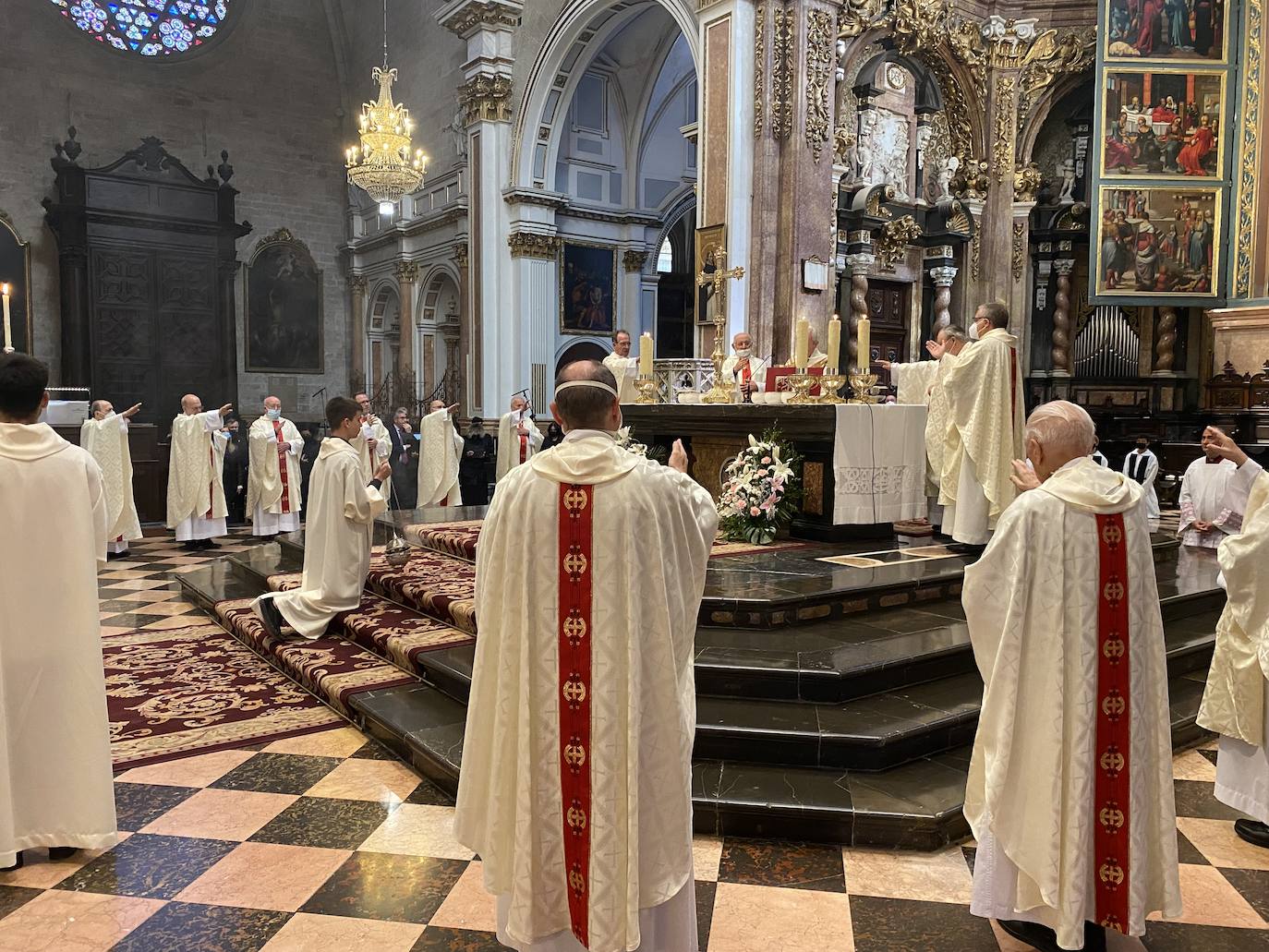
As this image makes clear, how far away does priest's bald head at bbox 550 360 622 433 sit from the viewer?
2395 millimetres

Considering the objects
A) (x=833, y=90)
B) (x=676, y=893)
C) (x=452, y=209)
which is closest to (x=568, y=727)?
(x=676, y=893)

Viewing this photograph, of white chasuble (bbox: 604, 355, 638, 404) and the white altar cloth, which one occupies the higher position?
white chasuble (bbox: 604, 355, 638, 404)

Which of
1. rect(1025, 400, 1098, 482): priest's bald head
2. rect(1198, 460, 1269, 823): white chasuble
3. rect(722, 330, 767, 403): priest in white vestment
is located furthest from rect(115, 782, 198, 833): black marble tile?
rect(722, 330, 767, 403): priest in white vestment

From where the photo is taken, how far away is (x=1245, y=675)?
353 cm

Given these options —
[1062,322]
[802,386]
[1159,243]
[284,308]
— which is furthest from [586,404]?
[284,308]

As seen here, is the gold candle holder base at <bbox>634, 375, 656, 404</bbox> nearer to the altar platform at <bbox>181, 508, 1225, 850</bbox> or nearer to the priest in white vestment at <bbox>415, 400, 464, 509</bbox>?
the altar platform at <bbox>181, 508, 1225, 850</bbox>

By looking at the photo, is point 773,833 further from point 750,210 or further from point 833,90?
point 833,90

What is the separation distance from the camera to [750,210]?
1086 centimetres

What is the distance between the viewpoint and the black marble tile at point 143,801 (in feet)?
12.0

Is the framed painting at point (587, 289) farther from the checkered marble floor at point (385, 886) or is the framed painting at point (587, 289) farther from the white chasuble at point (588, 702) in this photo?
the white chasuble at point (588, 702)

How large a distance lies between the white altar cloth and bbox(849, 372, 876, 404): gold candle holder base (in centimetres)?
12

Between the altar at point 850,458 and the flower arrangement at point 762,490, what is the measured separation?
4.0 inches

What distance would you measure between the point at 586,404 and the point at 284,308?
1984 cm

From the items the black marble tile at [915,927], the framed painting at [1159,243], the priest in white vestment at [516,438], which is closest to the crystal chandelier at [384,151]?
the priest in white vestment at [516,438]
